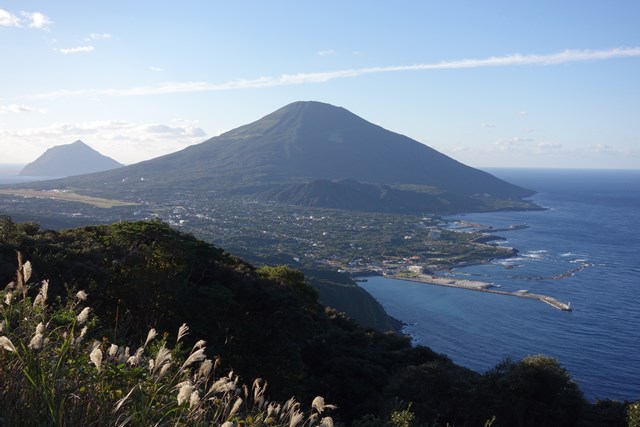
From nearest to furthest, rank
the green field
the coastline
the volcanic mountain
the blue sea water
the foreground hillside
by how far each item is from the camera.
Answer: the foreground hillside < the blue sea water < the coastline < the green field < the volcanic mountain

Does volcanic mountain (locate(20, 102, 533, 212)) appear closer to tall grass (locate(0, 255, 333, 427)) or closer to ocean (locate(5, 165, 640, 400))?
ocean (locate(5, 165, 640, 400))

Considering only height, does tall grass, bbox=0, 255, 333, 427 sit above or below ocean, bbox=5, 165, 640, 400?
above

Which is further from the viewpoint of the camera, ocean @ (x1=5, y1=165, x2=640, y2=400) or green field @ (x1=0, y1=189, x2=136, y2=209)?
green field @ (x1=0, y1=189, x2=136, y2=209)

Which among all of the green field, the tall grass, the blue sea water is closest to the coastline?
the blue sea water

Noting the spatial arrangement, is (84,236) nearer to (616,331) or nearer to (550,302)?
(616,331)

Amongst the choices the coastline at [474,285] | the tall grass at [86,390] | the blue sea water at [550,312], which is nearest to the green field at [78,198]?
the blue sea water at [550,312]

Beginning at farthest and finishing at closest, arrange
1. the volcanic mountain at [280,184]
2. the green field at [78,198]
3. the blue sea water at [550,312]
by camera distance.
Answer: the volcanic mountain at [280,184] < the green field at [78,198] < the blue sea water at [550,312]

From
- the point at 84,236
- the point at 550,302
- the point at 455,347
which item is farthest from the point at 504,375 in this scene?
the point at 550,302

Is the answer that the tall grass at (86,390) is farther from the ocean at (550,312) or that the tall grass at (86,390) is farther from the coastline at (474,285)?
the coastline at (474,285)
